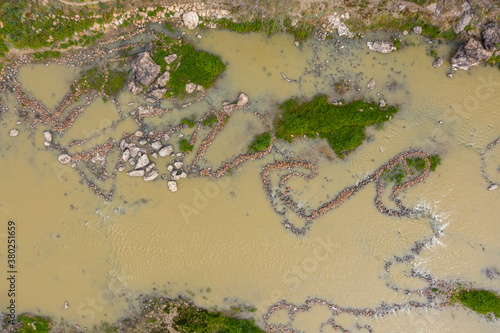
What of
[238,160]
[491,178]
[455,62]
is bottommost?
[491,178]

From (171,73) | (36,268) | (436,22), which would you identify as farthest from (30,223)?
(436,22)

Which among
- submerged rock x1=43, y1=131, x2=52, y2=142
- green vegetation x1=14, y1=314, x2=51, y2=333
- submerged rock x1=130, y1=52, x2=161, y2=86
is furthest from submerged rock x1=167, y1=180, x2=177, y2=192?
green vegetation x1=14, y1=314, x2=51, y2=333

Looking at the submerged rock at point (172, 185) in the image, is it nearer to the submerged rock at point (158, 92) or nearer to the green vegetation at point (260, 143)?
the green vegetation at point (260, 143)

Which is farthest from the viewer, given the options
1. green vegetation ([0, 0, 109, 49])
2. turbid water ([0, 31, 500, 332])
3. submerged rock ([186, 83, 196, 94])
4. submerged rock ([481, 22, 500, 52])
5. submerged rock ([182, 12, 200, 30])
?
turbid water ([0, 31, 500, 332])

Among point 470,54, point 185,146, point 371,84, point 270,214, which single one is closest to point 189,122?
point 185,146

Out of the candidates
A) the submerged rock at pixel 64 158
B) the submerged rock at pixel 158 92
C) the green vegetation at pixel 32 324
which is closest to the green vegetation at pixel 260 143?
the submerged rock at pixel 158 92

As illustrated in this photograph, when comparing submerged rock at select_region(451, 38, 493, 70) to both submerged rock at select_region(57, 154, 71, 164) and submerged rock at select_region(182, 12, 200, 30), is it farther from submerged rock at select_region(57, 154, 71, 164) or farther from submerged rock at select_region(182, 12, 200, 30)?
submerged rock at select_region(57, 154, 71, 164)

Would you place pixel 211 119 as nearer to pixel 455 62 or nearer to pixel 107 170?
pixel 107 170

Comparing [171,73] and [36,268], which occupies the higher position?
[171,73]
